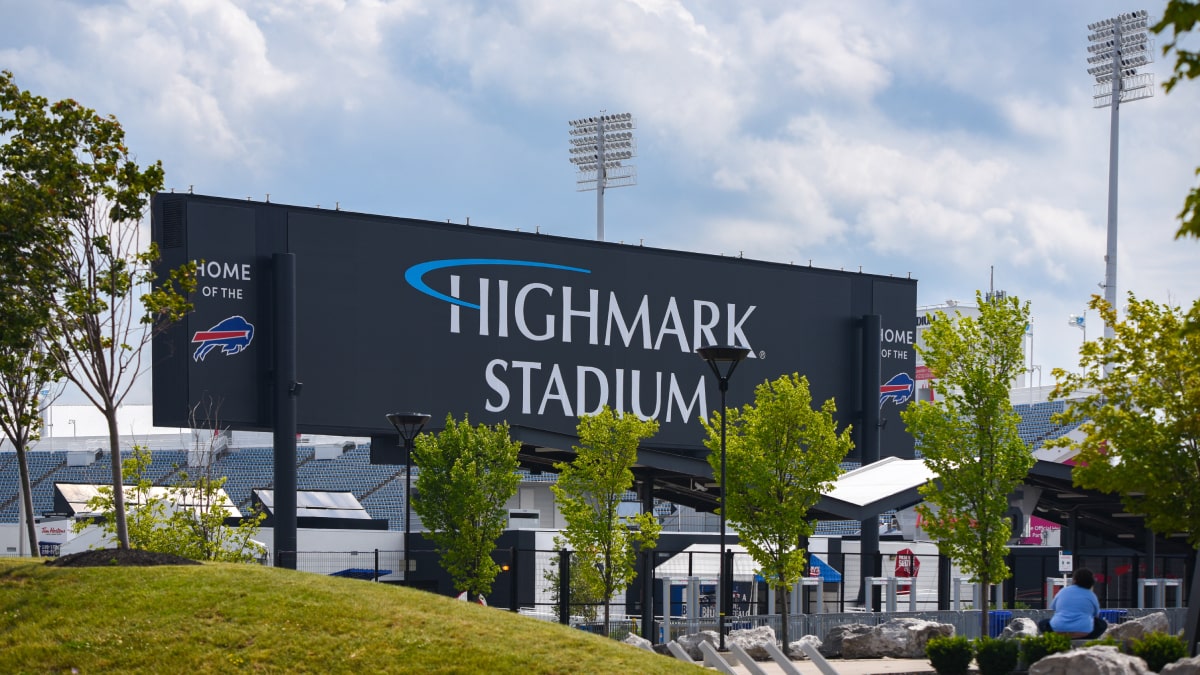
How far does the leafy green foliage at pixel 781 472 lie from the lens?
30953 millimetres

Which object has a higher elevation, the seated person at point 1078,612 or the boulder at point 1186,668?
the seated person at point 1078,612

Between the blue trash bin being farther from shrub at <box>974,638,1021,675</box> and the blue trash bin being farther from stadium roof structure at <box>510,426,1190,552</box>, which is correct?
shrub at <box>974,638,1021,675</box>

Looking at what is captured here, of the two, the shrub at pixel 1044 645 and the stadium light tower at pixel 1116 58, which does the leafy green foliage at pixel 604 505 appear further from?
the stadium light tower at pixel 1116 58

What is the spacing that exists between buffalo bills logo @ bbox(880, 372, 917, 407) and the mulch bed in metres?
34.0

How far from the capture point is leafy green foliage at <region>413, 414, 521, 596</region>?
36.5 meters

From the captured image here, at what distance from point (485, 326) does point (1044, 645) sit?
23.8 meters

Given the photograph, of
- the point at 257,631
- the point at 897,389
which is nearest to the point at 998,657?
the point at 257,631

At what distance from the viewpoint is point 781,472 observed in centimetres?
A: 3114

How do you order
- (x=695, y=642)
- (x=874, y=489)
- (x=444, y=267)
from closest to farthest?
(x=695, y=642) → (x=874, y=489) → (x=444, y=267)

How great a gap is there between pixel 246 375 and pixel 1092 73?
6601 centimetres

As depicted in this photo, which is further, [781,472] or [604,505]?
[604,505]

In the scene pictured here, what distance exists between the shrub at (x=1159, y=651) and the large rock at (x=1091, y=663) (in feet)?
5.43

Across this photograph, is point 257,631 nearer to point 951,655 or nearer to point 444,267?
point 951,655

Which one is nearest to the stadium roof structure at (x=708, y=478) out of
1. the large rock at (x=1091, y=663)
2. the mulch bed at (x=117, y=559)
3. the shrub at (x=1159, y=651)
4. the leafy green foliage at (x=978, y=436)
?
the leafy green foliage at (x=978, y=436)
